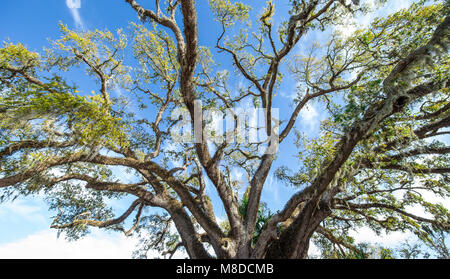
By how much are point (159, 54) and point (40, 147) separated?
480 centimetres

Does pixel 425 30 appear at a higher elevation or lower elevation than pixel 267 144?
higher

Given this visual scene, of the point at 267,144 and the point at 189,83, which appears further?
the point at 267,144

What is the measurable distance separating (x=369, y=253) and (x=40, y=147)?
10.1 metres

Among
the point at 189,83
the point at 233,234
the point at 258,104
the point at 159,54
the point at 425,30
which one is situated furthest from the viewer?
the point at 258,104

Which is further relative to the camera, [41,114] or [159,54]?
[159,54]

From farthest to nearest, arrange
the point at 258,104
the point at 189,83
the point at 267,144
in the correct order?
1. the point at 258,104
2. the point at 267,144
3. the point at 189,83

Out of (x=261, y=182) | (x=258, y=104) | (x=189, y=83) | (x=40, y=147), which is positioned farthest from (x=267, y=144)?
(x=40, y=147)

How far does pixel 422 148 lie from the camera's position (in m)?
4.53
